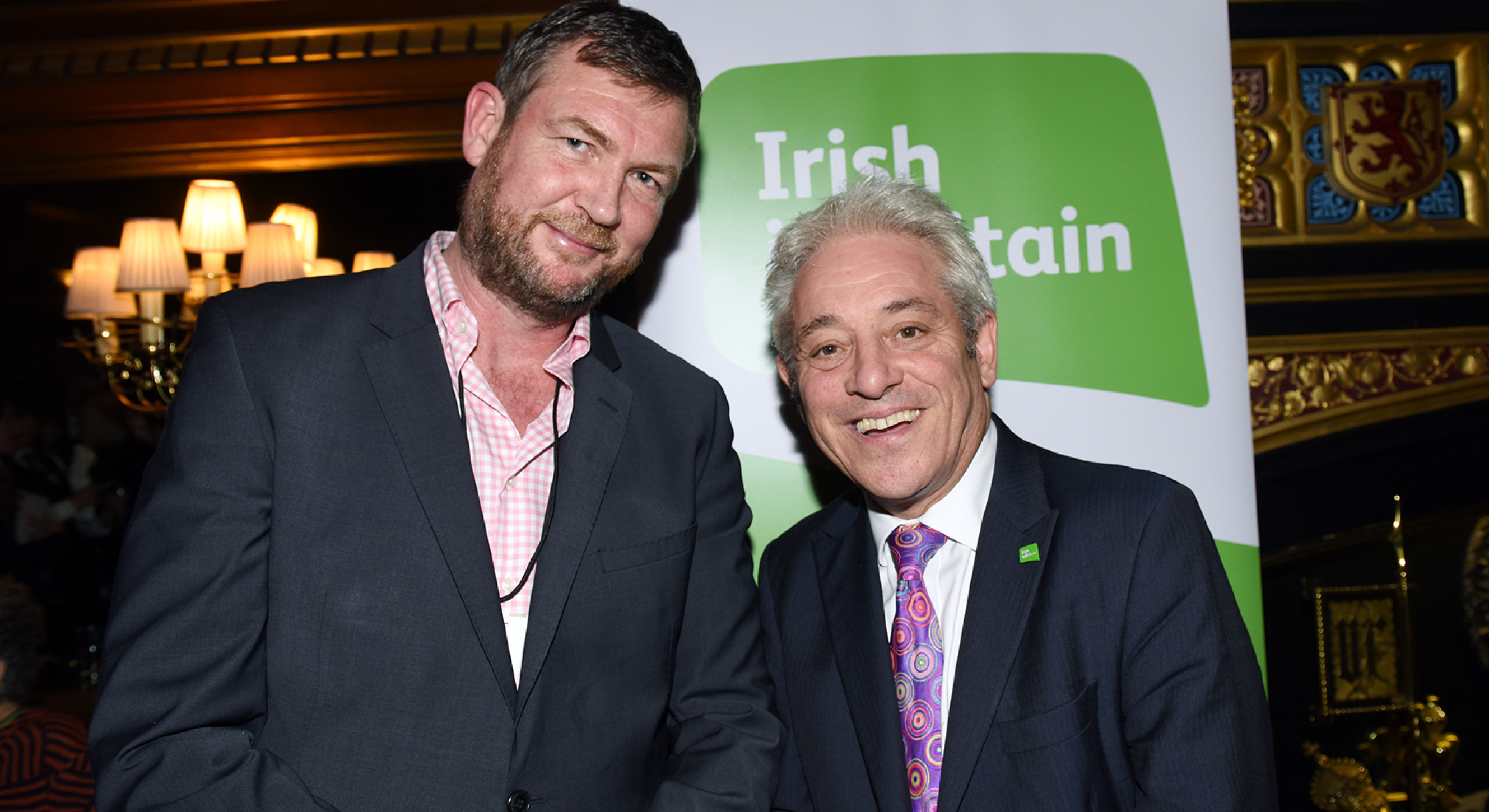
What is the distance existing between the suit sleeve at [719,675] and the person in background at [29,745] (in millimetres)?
1735

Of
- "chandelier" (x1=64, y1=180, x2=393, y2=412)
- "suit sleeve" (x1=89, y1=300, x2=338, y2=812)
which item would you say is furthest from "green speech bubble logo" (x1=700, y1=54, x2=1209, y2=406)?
"chandelier" (x1=64, y1=180, x2=393, y2=412)

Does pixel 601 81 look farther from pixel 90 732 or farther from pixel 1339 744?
pixel 1339 744

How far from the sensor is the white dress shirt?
5.10 ft

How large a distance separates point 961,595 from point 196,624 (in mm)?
1109

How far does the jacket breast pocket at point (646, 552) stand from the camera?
1.47m

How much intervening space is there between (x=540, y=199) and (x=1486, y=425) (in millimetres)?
3411

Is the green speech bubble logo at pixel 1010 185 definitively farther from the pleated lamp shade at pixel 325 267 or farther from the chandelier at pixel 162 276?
the pleated lamp shade at pixel 325 267

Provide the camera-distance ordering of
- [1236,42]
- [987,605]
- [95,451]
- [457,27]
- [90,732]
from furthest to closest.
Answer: [95,451] < [457,27] < [1236,42] < [987,605] < [90,732]

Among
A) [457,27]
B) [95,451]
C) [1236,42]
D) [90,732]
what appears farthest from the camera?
[95,451]

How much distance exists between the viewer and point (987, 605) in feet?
4.87

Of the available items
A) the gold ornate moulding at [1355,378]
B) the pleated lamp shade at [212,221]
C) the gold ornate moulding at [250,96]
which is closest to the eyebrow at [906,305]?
the gold ornate moulding at [1355,378]

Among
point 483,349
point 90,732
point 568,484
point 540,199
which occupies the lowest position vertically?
point 90,732

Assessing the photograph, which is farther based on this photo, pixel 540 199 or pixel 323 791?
pixel 540 199

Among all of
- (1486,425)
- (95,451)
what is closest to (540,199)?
(1486,425)
